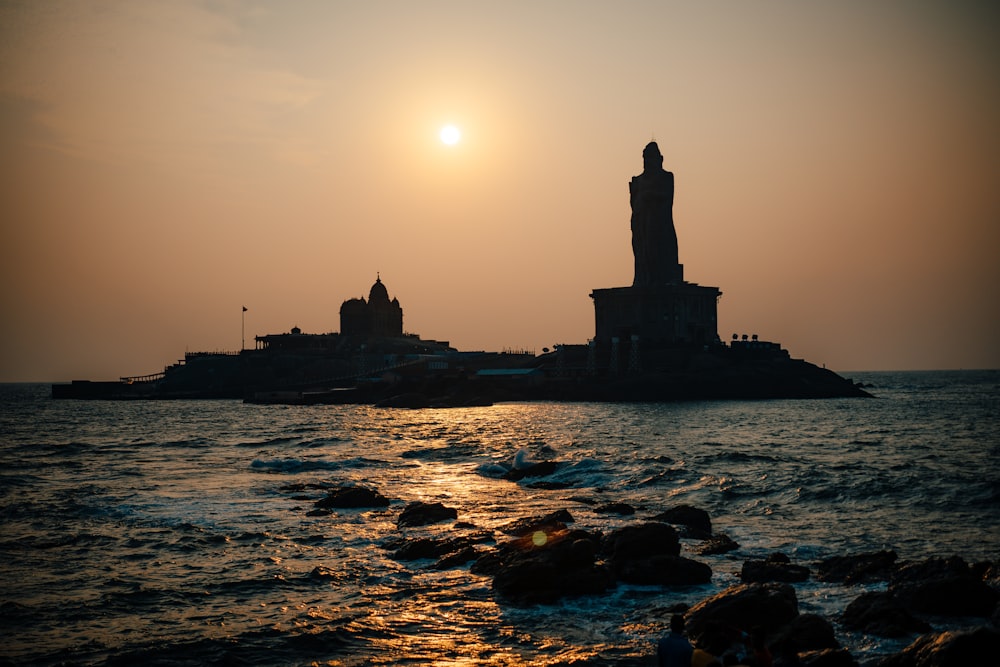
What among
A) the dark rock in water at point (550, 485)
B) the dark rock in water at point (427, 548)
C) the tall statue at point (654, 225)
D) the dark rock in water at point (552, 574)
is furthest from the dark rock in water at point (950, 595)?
the tall statue at point (654, 225)

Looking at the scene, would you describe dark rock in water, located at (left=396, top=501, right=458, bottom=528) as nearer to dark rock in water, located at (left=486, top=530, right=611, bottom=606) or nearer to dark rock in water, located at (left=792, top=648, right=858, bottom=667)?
dark rock in water, located at (left=486, top=530, right=611, bottom=606)

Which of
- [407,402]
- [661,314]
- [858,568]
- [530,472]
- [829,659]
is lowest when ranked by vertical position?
[829,659]

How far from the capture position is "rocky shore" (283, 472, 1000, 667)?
1636cm

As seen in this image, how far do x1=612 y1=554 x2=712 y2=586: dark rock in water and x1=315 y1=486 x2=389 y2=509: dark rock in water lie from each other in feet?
50.9

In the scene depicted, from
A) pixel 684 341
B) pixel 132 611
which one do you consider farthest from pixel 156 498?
pixel 684 341

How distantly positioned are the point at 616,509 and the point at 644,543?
935 centimetres

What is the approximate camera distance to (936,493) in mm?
36344

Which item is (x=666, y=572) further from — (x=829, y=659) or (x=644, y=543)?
(x=829, y=659)

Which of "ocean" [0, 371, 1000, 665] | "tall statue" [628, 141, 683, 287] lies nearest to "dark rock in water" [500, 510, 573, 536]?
"ocean" [0, 371, 1000, 665]

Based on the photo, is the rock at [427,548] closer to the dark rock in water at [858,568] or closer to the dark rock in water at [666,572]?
the dark rock in water at [666,572]

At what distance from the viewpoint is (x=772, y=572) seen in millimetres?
22984

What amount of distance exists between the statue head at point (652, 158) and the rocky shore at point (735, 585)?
12676 centimetres

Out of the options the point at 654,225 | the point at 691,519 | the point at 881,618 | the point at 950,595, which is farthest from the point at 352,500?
the point at 654,225

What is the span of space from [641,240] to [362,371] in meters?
53.8
